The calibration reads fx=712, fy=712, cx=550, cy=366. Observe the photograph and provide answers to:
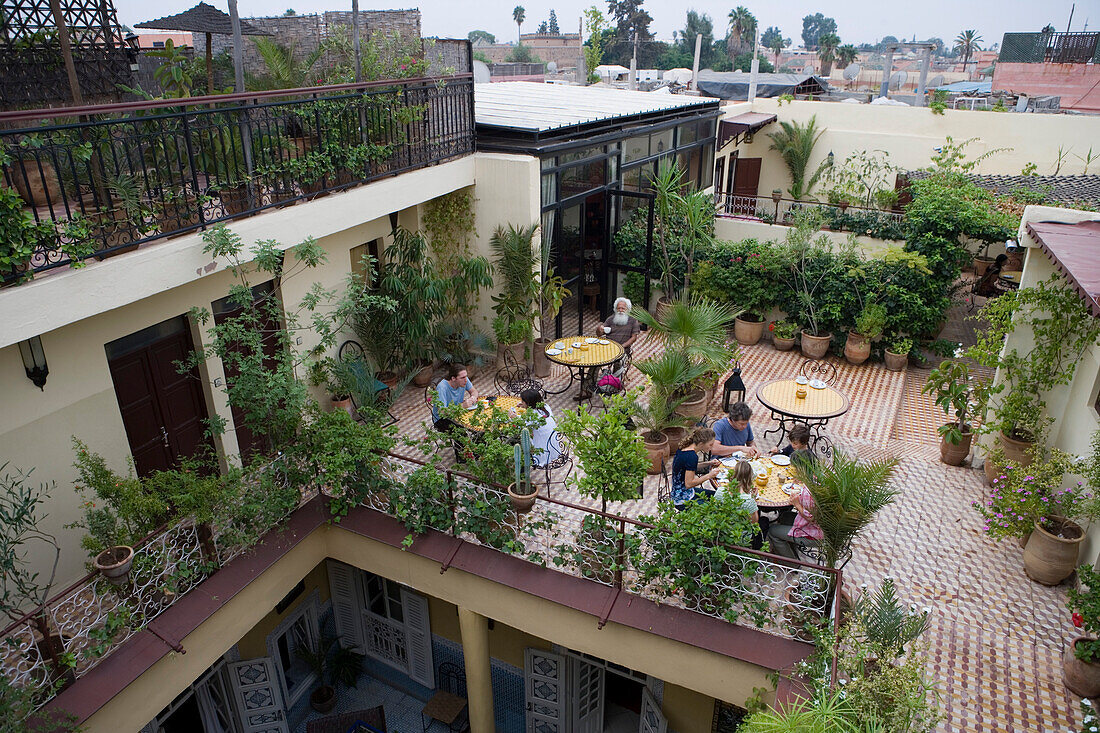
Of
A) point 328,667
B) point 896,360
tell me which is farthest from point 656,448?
point 328,667

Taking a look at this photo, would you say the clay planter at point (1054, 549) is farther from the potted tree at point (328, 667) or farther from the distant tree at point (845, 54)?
the distant tree at point (845, 54)

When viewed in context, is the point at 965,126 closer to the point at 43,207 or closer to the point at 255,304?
the point at 255,304

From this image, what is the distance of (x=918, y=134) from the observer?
18891 mm

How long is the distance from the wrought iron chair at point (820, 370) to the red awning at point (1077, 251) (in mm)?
4003

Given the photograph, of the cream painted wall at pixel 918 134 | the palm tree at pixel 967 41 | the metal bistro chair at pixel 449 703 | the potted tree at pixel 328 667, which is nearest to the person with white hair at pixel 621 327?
the metal bistro chair at pixel 449 703

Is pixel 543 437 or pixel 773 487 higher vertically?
pixel 543 437

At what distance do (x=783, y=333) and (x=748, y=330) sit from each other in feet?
2.10

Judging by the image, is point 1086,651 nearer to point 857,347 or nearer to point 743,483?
point 743,483

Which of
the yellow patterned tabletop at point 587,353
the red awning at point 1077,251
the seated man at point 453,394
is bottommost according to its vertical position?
the yellow patterned tabletop at point 587,353

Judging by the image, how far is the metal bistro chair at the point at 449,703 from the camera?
990 cm

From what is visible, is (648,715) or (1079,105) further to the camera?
(1079,105)

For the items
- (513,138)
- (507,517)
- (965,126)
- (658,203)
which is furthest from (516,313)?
(965,126)

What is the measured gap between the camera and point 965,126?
60.0 feet

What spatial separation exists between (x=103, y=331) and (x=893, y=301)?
11.3 m
